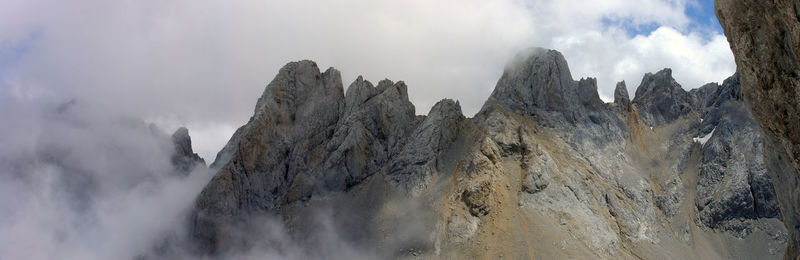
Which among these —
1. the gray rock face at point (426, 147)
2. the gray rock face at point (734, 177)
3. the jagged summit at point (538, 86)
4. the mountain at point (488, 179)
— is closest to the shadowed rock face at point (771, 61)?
the mountain at point (488, 179)

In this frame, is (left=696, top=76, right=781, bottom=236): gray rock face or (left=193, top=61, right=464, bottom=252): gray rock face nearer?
(left=193, top=61, right=464, bottom=252): gray rock face

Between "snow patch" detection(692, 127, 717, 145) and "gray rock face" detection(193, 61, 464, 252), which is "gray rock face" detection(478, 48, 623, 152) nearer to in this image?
"gray rock face" detection(193, 61, 464, 252)

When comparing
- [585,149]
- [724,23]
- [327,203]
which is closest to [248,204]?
[327,203]

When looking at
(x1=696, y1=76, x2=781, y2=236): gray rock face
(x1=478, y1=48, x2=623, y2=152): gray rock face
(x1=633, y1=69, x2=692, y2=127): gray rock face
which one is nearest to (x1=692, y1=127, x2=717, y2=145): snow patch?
(x1=696, y1=76, x2=781, y2=236): gray rock face

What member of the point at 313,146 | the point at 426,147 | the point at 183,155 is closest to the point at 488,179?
the point at 426,147

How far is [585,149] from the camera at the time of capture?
311 ft

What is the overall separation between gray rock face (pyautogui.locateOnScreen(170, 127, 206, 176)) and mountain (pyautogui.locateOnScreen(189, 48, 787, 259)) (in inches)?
396

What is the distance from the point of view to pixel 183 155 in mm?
105312

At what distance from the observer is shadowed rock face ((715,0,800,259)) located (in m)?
19.6

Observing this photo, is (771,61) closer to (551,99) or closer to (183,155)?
(551,99)

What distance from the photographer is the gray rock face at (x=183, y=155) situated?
337ft

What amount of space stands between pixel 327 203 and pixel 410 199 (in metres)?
13.6

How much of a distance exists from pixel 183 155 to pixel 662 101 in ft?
330

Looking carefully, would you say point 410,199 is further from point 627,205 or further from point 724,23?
point 724,23
